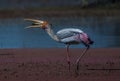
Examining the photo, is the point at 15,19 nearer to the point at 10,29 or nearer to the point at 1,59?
the point at 10,29

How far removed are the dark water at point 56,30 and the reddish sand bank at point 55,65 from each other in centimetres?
323

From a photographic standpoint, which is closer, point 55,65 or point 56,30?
point 55,65

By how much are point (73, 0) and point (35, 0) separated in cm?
297

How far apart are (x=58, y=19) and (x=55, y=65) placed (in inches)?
859

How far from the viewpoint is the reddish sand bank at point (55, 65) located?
14.7 m

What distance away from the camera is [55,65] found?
54.2 feet

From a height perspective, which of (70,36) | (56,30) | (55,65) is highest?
(56,30)

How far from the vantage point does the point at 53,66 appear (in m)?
16.4

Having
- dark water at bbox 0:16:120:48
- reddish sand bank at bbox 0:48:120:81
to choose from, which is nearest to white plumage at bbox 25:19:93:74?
reddish sand bank at bbox 0:48:120:81

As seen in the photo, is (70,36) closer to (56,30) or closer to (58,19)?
(56,30)

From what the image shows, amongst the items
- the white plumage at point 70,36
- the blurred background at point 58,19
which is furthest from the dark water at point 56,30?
the white plumage at point 70,36

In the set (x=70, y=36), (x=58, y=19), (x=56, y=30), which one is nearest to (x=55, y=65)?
(x=70, y=36)

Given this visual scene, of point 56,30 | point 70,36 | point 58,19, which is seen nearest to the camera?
point 70,36

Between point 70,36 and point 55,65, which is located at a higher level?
point 70,36
